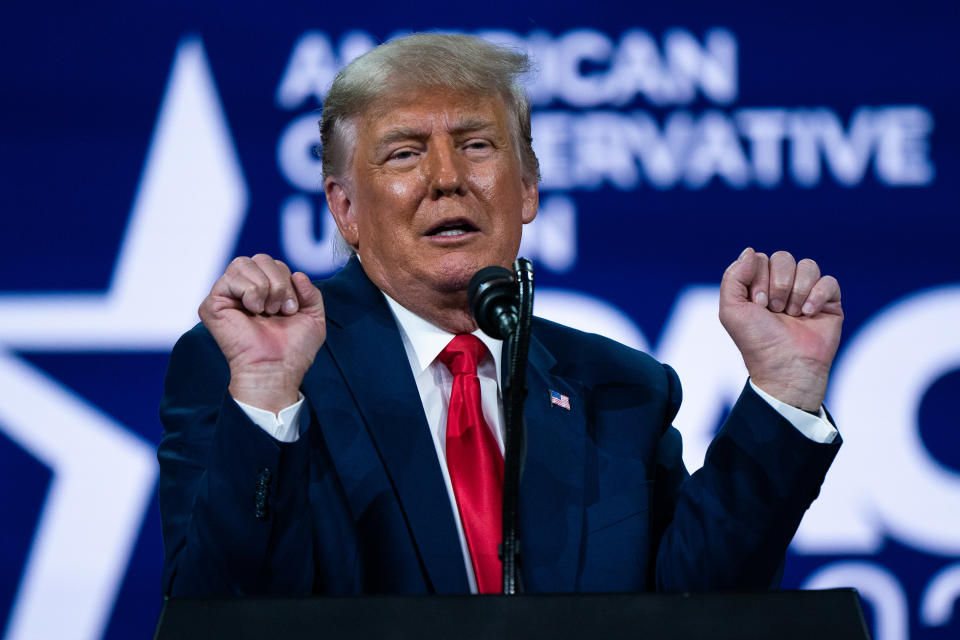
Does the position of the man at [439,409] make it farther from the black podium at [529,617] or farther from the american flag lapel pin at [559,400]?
the black podium at [529,617]

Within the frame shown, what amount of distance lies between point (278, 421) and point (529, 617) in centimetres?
45

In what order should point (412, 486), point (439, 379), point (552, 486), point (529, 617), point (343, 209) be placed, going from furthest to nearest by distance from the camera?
1. point (343, 209)
2. point (439, 379)
3. point (552, 486)
4. point (412, 486)
5. point (529, 617)

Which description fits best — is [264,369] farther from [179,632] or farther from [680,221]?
[680,221]

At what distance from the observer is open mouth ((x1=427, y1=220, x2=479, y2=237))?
5.79 ft

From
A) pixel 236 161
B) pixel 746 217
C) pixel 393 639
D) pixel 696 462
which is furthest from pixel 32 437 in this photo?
pixel 393 639

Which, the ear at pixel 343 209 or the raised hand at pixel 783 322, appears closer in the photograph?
the raised hand at pixel 783 322

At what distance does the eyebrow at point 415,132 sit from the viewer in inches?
69.8

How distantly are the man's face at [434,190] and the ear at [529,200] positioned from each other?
145mm

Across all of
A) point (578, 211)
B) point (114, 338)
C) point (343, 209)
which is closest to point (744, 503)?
point (343, 209)

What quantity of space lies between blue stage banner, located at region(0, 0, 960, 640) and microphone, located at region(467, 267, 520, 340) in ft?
4.97

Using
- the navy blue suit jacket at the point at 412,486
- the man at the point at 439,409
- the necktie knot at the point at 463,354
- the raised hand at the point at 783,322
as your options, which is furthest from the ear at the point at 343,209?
the raised hand at the point at 783,322

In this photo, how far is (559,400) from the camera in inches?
68.6

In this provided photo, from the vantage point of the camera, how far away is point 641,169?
270 centimetres

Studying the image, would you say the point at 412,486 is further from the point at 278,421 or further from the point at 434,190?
the point at 434,190
